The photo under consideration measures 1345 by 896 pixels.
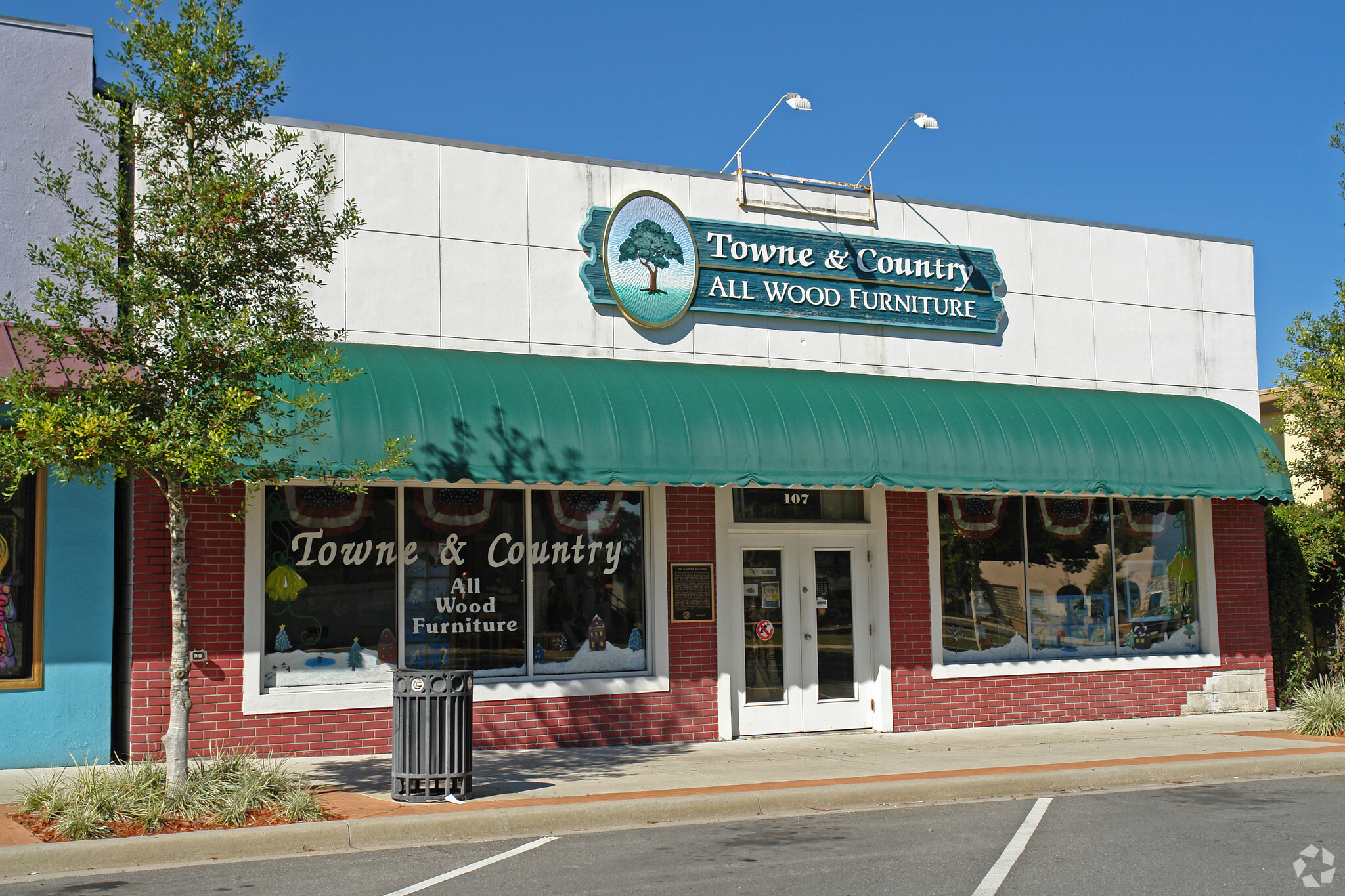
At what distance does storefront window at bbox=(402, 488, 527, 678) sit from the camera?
1237 centimetres

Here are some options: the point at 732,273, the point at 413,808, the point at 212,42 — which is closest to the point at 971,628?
the point at 732,273

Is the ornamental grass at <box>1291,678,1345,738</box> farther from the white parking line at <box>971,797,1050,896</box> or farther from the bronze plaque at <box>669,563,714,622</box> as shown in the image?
the bronze plaque at <box>669,563,714,622</box>

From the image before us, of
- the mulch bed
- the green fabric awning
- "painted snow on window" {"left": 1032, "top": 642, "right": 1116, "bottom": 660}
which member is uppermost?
the green fabric awning

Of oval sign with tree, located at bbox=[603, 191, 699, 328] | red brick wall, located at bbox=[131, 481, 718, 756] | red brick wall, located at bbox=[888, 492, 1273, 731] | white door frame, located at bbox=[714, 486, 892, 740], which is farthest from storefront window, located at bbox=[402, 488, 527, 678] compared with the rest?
red brick wall, located at bbox=[888, 492, 1273, 731]

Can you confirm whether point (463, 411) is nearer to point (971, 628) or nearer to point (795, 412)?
point (795, 412)

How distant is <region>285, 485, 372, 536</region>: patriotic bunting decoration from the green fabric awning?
123 cm

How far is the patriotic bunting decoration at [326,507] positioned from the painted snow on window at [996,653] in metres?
7.04

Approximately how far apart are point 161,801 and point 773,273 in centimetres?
885

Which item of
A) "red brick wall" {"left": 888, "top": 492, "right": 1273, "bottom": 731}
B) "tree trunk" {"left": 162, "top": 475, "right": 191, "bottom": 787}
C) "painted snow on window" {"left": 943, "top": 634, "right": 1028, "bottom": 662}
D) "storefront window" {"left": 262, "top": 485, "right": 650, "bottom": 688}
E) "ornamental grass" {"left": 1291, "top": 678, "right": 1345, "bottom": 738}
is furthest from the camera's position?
"painted snow on window" {"left": 943, "top": 634, "right": 1028, "bottom": 662}

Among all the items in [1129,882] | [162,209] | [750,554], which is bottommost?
[1129,882]

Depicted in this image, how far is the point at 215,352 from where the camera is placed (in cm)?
885

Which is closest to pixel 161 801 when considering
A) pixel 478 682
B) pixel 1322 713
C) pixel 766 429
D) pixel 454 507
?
pixel 478 682

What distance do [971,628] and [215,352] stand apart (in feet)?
31.3

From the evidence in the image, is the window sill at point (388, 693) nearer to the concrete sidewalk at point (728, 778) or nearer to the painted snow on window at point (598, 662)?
the painted snow on window at point (598, 662)
